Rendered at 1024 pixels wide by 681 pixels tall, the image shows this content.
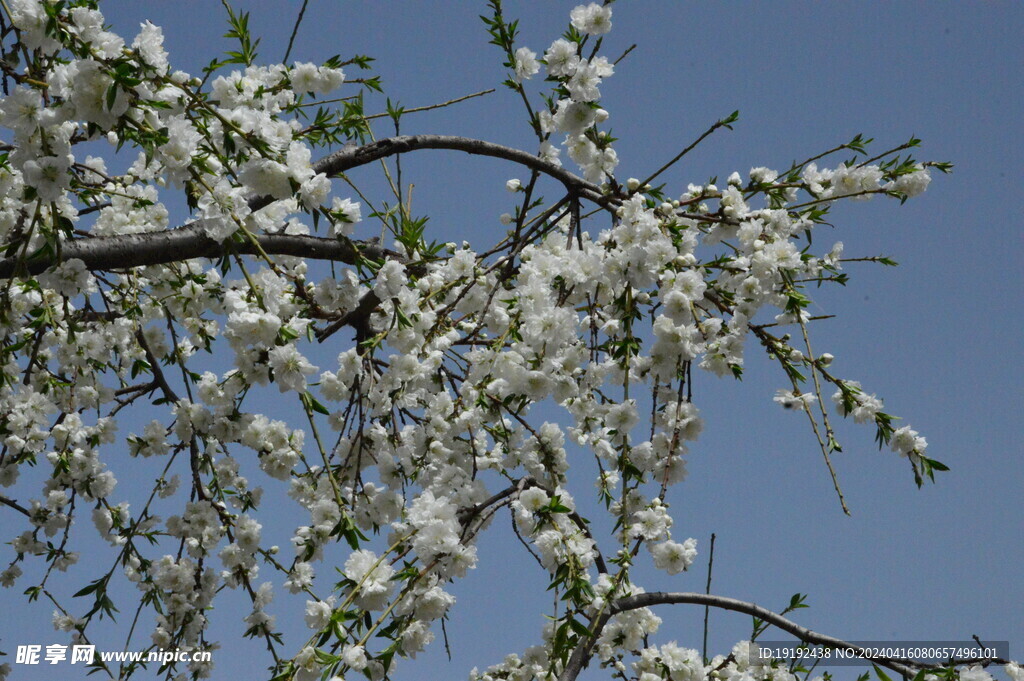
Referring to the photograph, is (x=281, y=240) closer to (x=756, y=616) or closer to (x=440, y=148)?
(x=440, y=148)

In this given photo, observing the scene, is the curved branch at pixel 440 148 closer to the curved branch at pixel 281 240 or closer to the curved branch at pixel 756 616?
the curved branch at pixel 281 240

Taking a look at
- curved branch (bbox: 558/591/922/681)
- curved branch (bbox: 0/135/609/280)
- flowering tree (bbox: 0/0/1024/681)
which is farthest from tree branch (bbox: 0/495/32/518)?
curved branch (bbox: 558/591/922/681)

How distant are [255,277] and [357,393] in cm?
75

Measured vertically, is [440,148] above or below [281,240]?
above

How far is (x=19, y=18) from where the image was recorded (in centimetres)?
186

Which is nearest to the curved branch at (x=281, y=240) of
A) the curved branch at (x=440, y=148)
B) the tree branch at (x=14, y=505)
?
the curved branch at (x=440, y=148)

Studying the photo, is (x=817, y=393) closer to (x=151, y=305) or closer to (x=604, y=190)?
(x=604, y=190)

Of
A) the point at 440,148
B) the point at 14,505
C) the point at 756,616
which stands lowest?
the point at 756,616

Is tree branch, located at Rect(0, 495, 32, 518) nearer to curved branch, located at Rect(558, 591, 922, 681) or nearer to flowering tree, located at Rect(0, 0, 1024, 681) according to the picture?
flowering tree, located at Rect(0, 0, 1024, 681)

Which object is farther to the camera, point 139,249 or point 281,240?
point 281,240

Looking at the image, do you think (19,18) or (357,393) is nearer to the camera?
(19,18)

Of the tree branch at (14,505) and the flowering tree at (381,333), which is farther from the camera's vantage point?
the tree branch at (14,505)

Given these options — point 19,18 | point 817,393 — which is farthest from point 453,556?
point 19,18

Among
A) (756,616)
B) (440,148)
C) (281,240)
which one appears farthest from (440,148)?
(756,616)
